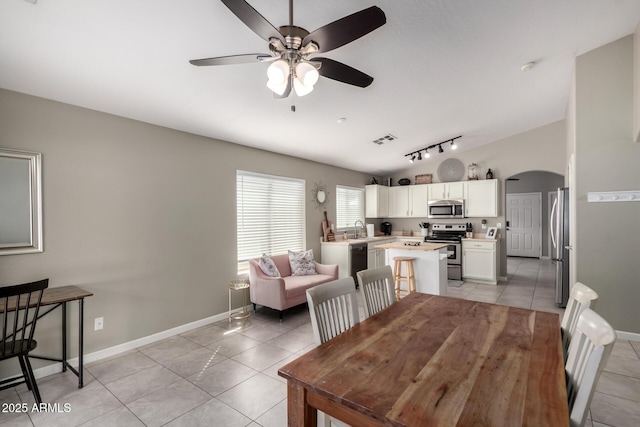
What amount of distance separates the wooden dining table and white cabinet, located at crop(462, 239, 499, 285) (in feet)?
14.6

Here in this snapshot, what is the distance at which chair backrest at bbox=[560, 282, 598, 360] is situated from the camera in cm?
155

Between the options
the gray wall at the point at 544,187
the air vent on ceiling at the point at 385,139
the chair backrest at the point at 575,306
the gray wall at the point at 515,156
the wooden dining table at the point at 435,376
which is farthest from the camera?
the gray wall at the point at 544,187

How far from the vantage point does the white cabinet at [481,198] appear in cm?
599

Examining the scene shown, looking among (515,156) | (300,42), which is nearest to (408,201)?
(515,156)

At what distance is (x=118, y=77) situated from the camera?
2.48 metres

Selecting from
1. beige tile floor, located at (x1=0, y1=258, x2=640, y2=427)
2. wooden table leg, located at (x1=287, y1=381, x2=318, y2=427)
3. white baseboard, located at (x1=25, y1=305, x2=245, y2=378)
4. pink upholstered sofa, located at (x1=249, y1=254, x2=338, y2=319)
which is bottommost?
beige tile floor, located at (x1=0, y1=258, x2=640, y2=427)

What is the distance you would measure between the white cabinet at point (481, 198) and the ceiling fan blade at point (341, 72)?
5.07 metres

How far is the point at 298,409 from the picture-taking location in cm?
121

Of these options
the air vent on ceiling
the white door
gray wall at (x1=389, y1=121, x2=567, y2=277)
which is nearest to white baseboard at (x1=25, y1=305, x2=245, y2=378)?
the air vent on ceiling

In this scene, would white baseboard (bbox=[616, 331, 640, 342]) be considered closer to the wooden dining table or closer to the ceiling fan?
the wooden dining table

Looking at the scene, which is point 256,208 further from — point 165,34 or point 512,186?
point 512,186

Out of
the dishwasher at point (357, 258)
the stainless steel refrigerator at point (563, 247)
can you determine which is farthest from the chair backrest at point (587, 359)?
the dishwasher at point (357, 258)

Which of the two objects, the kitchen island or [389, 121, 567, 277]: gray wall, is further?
[389, 121, 567, 277]: gray wall

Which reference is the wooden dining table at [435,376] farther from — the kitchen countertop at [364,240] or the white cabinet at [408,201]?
the white cabinet at [408,201]
